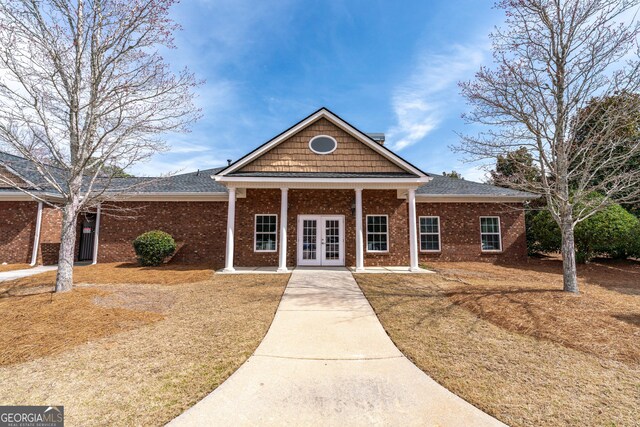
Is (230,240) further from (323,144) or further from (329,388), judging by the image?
(329,388)

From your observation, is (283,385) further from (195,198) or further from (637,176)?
(195,198)

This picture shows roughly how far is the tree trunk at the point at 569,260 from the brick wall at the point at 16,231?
18.7 meters

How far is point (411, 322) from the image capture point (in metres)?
5.20

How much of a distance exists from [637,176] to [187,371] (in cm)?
1065

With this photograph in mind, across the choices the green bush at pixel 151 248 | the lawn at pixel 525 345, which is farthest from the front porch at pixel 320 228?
the lawn at pixel 525 345

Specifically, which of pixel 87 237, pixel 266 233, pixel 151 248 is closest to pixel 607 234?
pixel 266 233

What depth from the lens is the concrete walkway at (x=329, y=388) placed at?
2631mm

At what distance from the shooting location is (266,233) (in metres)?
12.2

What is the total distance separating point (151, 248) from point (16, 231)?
19.7 feet

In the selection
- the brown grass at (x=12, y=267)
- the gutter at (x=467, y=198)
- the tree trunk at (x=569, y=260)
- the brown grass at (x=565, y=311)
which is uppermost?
the gutter at (x=467, y=198)

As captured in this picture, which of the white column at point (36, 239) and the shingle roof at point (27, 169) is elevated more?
the shingle roof at point (27, 169)

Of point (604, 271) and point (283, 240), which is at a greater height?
point (283, 240)

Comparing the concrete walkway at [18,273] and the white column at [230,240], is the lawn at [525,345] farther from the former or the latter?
the concrete walkway at [18,273]

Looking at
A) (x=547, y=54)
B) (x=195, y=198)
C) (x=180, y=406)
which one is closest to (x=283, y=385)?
(x=180, y=406)
